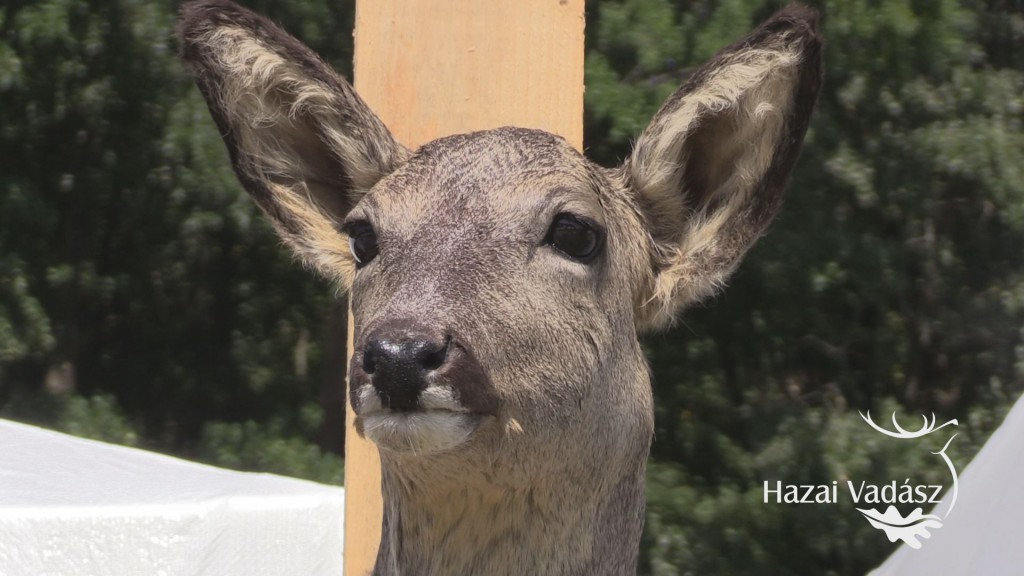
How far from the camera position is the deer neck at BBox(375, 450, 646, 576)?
2.97 m

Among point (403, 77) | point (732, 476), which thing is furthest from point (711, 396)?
point (403, 77)

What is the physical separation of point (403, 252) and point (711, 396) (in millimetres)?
7420

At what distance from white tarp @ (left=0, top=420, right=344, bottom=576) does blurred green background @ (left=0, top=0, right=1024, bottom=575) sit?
3999 mm

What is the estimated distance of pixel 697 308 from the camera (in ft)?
33.1

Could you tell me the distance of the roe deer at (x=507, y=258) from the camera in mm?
2787

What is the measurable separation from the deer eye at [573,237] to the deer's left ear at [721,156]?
0.98 ft

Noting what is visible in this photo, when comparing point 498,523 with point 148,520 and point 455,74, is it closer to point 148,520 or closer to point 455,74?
point 455,74

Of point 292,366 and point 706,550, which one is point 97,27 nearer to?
point 292,366

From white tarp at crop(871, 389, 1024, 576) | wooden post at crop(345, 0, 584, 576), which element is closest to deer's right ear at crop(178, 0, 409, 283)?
wooden post at crop(345, 0, 584, 576)

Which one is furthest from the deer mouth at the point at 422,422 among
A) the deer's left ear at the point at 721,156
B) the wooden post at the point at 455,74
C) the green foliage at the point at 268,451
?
the green foliage at the point at 268,451

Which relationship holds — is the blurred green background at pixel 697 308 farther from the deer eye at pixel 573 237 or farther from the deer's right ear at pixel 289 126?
the deer eye at pixel 573 237

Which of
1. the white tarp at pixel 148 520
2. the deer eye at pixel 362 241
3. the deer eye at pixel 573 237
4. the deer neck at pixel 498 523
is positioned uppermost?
the deer eye at pixel 573 237

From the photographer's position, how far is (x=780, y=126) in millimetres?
3273

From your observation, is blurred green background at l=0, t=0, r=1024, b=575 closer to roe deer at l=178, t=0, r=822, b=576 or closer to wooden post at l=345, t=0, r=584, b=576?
wooden post at l=345, t=0, r=584, b=576
